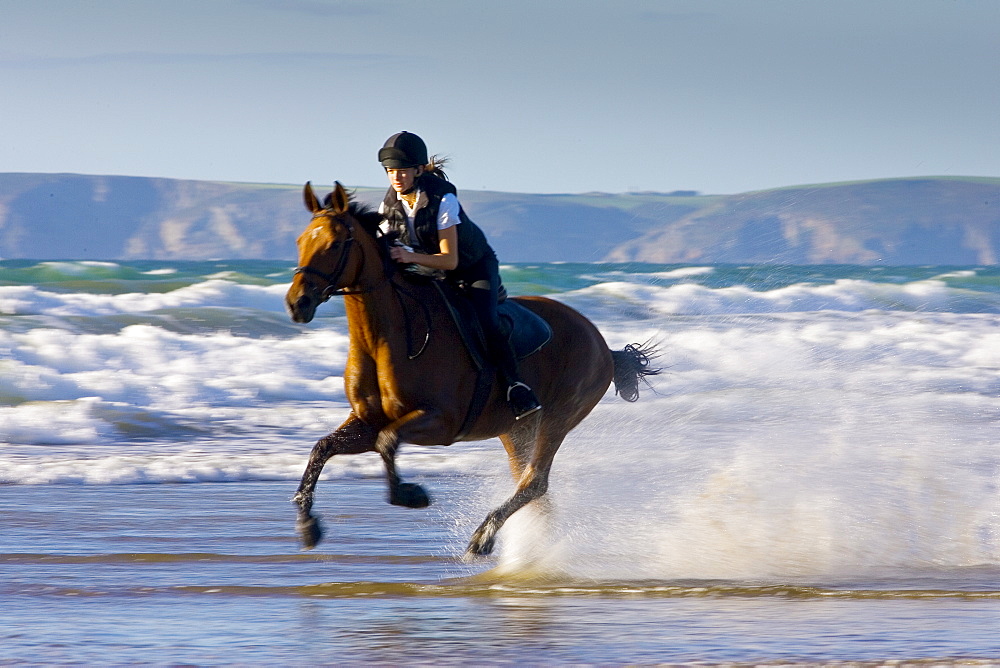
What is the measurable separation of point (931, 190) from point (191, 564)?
34.9 metres

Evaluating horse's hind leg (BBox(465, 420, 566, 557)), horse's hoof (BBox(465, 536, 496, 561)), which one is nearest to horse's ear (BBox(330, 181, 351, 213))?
horse's hind leg (BBox(465, 420, 566, 557))

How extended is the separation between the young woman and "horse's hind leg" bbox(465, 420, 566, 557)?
53 centimetres

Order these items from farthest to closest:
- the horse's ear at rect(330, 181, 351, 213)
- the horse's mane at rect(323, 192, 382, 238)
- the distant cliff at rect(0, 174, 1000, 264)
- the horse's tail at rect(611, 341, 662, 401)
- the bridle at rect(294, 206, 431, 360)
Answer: the distant cliff at rect(0, 174, 1000, 264), the horse's tail at rect(611, 341, 662, 401), the horse's mane at rect(323, 192, 382, 238), the horse's ear at rect(330, 181, 351, 213), the bridle at rect(294, 206, 431, 360)

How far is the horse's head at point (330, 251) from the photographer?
244 inches

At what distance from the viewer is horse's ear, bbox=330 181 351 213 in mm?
6582

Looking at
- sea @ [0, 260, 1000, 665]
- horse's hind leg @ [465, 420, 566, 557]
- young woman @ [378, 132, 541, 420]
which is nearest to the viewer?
sea @ [0, 260, 1000, 665]

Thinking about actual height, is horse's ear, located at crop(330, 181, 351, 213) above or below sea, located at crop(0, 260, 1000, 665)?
above

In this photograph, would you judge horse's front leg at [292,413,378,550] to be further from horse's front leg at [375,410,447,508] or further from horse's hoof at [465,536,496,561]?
horse's hoof at [465,536,496,561]

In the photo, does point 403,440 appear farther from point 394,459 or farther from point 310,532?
point 310,532

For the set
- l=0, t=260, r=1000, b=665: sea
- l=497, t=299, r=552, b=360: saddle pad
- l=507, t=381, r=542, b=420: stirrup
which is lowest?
l=0, t=260, r=1000, b=665: sea

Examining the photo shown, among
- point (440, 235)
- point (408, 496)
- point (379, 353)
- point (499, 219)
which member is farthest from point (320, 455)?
point (499, 219)

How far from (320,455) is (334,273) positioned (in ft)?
3.03

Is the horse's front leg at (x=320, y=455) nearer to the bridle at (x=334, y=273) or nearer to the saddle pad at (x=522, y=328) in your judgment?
the bridle at (x=334, y=273)

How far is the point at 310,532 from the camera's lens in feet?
21.9
